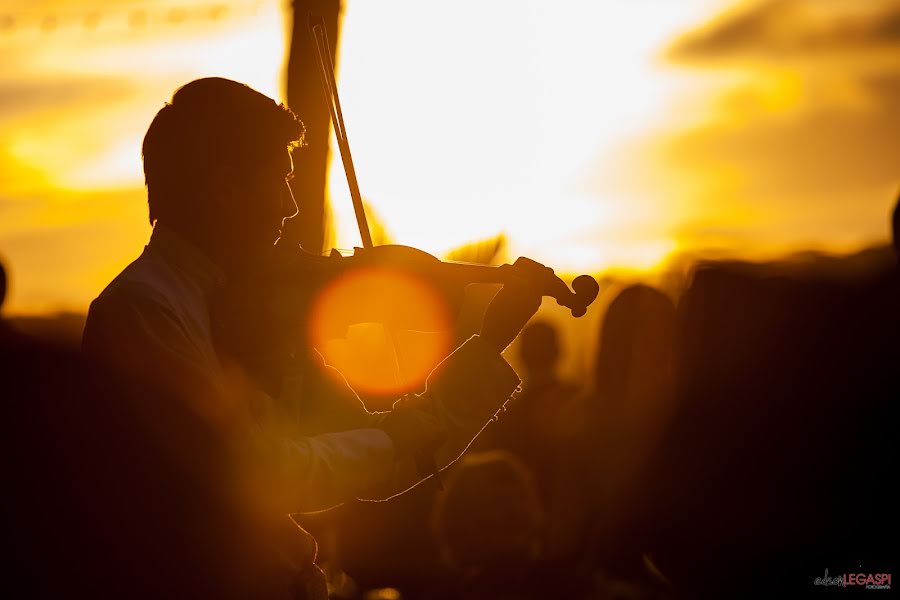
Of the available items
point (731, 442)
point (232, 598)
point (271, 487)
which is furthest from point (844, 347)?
point (232, 598)

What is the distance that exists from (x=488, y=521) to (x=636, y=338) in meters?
1.49

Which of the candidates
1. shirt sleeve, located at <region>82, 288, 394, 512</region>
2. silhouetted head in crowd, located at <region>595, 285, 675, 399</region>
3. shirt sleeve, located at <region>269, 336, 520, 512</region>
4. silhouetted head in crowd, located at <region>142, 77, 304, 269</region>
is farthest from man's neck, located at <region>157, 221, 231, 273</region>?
silhouetted head in crowd, located at <region>595, 285, 675, 399</region>

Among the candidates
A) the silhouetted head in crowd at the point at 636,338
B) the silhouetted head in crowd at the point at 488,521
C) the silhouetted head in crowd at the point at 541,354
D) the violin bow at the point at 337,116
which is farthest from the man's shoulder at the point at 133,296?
the silhouetted head in crowd at the point at 541,354

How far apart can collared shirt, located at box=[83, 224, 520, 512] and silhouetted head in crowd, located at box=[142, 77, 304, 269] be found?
0.22 feet

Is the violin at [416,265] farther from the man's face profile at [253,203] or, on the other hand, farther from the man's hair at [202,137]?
the man's hair at [202,137]

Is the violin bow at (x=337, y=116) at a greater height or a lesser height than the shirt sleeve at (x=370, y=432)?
greater

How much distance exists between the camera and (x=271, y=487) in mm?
3271

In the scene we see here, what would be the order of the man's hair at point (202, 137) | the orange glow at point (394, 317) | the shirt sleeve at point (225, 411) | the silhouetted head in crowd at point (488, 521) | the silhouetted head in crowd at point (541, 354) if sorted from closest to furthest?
the shirt sleeve at point (225, 411) → the man's hair at point (202, 137) → the orange glow at point (394, 317) → the silhouetted head in crowd at point (488, 521) → the silhouetted head in crowd at point (541, 354)

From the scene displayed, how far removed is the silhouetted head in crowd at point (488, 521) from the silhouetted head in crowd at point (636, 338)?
44.6 inches

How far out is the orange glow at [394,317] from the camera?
12.6 feet

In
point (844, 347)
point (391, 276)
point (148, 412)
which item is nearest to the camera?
point (844, 347)

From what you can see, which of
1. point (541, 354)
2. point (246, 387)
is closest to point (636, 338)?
point (541, 354)

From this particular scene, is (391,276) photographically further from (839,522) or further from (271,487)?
(839,522)

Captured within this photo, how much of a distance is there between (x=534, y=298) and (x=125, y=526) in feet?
3.71
